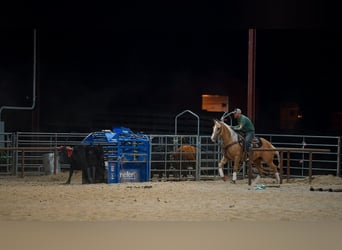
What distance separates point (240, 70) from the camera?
2492 centimetres

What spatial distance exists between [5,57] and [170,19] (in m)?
14.4

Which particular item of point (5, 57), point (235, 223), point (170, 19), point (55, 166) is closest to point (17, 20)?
point (170, 19)

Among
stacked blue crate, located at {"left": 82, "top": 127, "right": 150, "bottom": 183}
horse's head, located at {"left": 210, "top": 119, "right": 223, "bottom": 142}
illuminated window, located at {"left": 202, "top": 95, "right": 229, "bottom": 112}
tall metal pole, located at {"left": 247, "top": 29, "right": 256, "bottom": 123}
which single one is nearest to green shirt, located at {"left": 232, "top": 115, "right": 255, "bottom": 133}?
horse's head, located at {"left": 210, "top": 119, "right": 223, "bottom": 142}

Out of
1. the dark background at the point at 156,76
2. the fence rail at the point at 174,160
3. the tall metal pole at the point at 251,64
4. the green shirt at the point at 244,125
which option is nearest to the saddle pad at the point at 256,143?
the green shirt at the point at 244,125

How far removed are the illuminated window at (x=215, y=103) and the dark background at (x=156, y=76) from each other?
0.43 metres

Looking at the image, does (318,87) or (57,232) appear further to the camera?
(318,87)

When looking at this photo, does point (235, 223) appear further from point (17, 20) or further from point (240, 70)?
point (240, 70)

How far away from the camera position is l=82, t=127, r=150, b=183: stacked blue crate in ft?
51.9

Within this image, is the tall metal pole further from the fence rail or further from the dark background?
the dark background

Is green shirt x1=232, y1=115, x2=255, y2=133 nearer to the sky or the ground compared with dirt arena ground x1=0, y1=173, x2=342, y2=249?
nearer to the sky

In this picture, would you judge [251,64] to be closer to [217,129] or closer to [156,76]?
[217,129]

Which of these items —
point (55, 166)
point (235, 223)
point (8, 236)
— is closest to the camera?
point (8, 236)

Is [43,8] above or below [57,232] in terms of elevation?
above

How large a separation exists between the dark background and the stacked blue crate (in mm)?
6427
